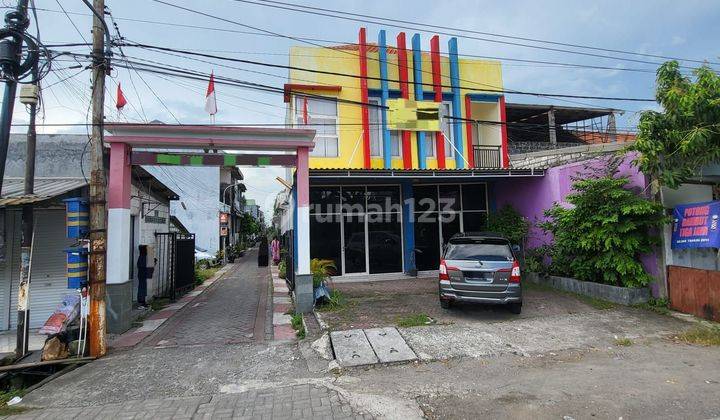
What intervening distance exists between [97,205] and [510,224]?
1127 cm

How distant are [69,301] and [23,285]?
28.9 inches

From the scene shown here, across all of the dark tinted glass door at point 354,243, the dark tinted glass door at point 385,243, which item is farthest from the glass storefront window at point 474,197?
the dark tinted glass door at point 354,243

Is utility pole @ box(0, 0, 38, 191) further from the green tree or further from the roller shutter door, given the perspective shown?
the green tree

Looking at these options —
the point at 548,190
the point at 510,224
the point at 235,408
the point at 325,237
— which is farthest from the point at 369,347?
the point at 548,190

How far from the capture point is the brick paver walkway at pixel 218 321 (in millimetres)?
7502

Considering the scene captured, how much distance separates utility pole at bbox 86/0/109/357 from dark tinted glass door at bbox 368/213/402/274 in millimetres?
8247

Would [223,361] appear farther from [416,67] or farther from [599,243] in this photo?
[416,67]

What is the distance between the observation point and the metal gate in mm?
11820

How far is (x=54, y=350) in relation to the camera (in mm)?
6449

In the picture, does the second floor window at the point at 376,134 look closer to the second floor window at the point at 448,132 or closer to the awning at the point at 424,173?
the second floor window at the point at 448,132

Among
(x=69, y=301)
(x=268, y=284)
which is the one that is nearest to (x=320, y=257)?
(x=268, y=284)

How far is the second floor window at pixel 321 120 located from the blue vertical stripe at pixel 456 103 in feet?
14.7

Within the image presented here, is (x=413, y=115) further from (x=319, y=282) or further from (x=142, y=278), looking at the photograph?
(x=142, y=278)

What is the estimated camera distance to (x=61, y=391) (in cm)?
528
